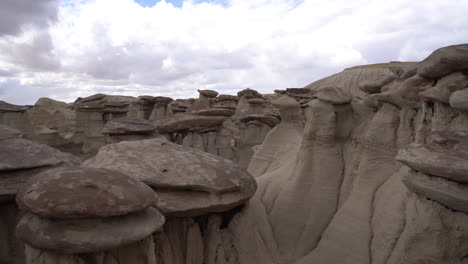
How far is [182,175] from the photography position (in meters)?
A: 3.38

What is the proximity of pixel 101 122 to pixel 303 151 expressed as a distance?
11.3 m

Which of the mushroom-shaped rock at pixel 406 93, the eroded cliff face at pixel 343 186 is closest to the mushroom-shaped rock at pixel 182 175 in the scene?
the eroded cliff face at pixel 343 186

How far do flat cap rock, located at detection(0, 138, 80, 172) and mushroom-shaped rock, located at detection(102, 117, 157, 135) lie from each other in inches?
78.1

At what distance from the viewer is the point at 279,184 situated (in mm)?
4789

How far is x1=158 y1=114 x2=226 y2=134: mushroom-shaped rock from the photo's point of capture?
293 inches

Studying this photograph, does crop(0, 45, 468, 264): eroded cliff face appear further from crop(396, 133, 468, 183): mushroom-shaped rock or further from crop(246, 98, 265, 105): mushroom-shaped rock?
crop(246, 98, 265, 105): mushroom-shaped rock

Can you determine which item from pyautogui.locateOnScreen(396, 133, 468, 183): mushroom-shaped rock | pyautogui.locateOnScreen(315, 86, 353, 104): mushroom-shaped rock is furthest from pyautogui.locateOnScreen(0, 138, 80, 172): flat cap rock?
pyautogui.locateOnScreen(396, 133, 468, 183): mushroom-shaped rock

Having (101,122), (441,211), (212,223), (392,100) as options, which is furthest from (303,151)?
(101,122)

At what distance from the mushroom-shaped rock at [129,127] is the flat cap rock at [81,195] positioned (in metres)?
3.40

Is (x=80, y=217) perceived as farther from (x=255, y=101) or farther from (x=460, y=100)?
(x=255, y=101)

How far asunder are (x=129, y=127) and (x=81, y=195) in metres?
3.77

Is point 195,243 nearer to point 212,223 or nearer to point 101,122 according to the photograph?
point 212,223

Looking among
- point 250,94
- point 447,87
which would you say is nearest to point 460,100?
point 447,87

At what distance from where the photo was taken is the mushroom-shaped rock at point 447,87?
2.95 m
